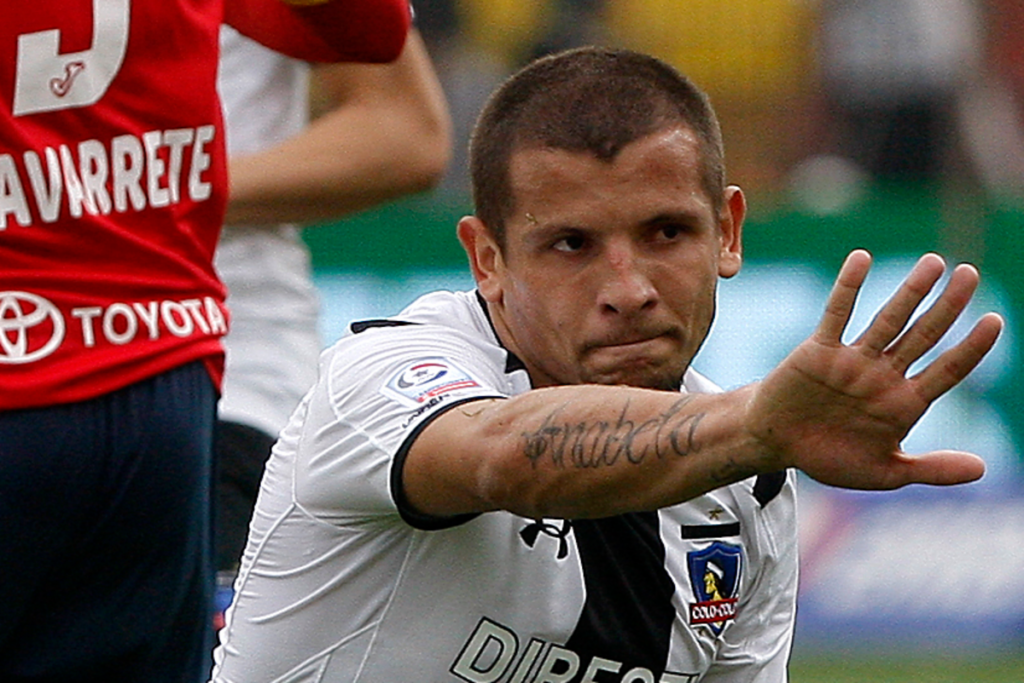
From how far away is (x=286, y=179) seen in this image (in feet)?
14.8

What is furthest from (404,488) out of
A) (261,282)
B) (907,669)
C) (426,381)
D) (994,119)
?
(994,119)

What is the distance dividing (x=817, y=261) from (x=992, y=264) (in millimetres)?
796

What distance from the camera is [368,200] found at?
4.71 metres

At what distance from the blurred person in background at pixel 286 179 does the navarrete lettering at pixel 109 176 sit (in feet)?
2.94

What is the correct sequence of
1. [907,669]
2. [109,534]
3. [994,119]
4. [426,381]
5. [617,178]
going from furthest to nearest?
[994,119]
[907,669]
[109,534]
[617,178]
[426,381]

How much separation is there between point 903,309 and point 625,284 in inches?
26.6

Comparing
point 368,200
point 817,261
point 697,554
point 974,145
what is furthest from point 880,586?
point 697,554

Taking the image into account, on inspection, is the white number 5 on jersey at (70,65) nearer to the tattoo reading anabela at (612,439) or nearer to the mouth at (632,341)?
the mouth at (632,341)

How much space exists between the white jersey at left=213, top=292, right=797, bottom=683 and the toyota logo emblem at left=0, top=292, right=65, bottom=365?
41 centimetres

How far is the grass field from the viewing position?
27.7 ft

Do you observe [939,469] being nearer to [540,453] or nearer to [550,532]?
[540,453]

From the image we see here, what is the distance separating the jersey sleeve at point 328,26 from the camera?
390 centimetres

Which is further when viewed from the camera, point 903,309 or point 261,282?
point 261,282

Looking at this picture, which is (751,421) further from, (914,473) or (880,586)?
(880,586)
